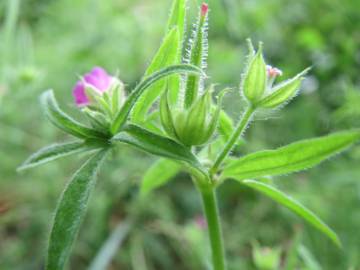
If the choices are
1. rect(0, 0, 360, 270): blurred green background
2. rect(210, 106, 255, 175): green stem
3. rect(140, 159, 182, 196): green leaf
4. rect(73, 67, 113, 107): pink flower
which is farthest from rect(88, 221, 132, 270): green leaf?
rect(210, 106, 255, 175): green stem

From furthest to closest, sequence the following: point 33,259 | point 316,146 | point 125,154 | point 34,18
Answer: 1. point 34,18
2. point 125,154
3. point 33,259
4. point 316,146

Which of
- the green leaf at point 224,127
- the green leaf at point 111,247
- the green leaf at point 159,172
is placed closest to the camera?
the green leaf at point 224,127

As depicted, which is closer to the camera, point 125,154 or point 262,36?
point 125,154

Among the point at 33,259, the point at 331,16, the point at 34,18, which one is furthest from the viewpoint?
the point at 331,16

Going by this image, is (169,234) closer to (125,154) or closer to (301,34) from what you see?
(125,154)

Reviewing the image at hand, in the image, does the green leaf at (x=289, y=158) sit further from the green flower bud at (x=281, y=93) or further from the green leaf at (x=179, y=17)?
the green leaf at (x=179, y=17)

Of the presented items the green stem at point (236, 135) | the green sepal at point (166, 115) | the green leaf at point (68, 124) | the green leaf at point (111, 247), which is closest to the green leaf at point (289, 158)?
the green stem at point (236, 135)

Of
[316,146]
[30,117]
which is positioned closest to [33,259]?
[30,117]
